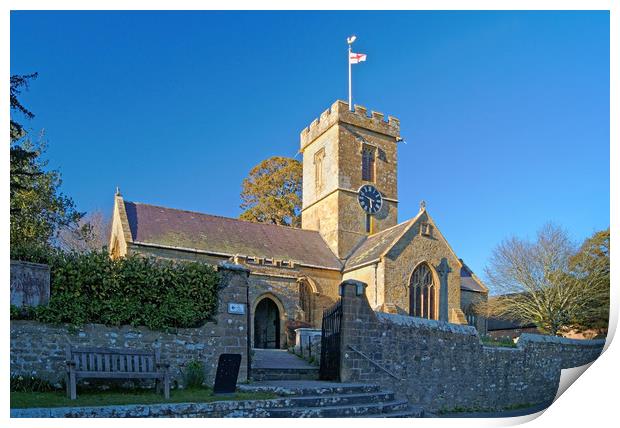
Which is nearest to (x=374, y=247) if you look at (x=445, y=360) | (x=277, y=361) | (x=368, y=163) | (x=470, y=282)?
(x=368, y=163)

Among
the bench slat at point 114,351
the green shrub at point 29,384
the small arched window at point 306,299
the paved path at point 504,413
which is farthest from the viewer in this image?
the small arched window at point 306,299

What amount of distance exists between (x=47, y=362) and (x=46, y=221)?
10304 mm

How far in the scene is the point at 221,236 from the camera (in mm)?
21812

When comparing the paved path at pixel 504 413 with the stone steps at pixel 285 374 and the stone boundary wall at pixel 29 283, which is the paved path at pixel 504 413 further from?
the stone boundary wall at pixel 29 283

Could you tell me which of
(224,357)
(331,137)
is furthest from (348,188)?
(224,357)

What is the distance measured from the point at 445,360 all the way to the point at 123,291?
790 cm

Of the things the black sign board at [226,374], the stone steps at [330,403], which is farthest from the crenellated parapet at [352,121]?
the black sign board at [226,374]

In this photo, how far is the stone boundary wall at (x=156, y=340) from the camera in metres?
8.57

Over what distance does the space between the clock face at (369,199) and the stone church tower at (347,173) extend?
0.18m

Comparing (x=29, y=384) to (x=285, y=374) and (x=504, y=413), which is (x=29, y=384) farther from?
(x=504, y=413)

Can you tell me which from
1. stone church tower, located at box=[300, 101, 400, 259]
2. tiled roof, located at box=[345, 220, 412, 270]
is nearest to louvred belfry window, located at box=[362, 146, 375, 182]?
stone church tower, located at box=[300, 101, 400, 259]

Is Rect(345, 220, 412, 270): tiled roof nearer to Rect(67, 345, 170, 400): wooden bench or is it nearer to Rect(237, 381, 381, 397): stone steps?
Rect(237, 381, 381, 397): stone steps

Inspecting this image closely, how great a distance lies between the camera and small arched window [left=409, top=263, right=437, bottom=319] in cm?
2212
